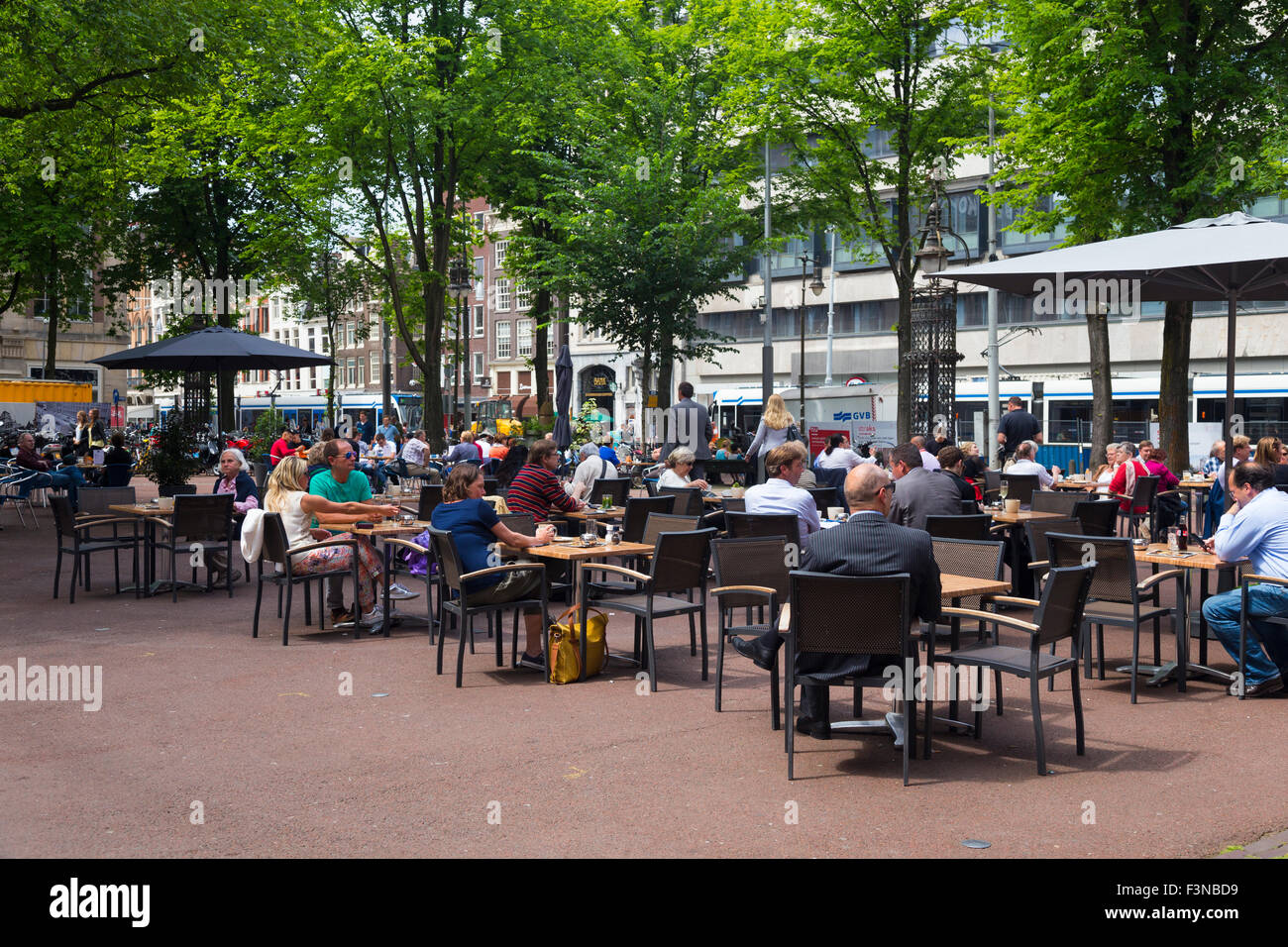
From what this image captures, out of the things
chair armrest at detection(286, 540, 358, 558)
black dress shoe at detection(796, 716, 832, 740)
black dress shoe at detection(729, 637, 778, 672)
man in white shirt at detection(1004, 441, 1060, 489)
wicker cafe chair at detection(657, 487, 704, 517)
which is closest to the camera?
black dress shoe at detection(796, 716, 832, 740)

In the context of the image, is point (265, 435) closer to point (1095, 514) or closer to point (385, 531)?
point (385, 531)

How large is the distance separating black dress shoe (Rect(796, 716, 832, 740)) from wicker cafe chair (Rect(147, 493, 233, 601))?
7929mm

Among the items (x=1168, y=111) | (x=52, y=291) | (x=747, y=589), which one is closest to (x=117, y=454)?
(x=747, y=589)

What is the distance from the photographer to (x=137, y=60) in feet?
62.5

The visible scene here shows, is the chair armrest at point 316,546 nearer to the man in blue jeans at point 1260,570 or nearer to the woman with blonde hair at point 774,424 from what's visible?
the woman with blonde hair at point 774,424

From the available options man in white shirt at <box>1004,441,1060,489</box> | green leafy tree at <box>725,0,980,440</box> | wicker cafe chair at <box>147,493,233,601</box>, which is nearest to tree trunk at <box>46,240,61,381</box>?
green leafy tree at <box>725,0,980,440</box>

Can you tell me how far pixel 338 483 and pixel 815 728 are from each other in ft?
20.3

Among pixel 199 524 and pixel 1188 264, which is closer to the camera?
pixel 1188 264

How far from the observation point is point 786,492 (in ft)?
33.1

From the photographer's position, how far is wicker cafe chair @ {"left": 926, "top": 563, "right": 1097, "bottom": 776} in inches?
260

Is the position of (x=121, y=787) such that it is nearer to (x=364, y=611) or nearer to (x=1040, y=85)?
(x=364, y=611)

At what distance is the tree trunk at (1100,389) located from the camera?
27.4 metres

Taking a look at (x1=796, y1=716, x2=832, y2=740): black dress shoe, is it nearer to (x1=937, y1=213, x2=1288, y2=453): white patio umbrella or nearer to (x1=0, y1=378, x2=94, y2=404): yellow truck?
(x1=937, y1=213, x2=1288, y2=453): white patio umbrella

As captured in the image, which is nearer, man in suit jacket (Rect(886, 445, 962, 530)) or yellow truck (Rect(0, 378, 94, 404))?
man in suit jacket (Rect(886, 445, 962, 530))
